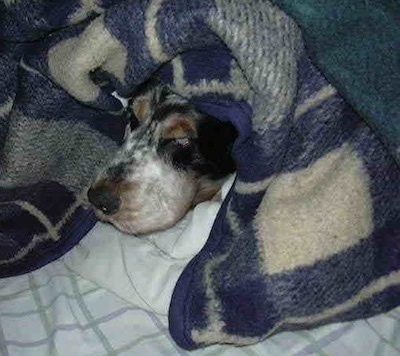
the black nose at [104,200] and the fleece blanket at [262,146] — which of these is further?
the black nose at [104,200]

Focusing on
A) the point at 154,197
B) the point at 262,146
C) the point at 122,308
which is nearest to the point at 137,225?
the point at 154,197

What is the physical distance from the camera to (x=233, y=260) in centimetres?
106

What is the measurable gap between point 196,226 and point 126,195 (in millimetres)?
173

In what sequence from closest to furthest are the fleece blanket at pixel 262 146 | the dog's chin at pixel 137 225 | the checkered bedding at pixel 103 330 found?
the fleece blanket at pixel 262 146 < the checkered bedding at pixel 103 330 < the dog's chin at pixel 137 225

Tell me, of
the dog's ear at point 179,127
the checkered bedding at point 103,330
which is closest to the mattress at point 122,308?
the checkered bedding at point 103,330

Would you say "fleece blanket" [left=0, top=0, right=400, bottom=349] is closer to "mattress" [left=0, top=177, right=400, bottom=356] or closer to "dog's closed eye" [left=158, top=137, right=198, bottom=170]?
"mattress" [left=0, top=177, right=400, bottom=356]

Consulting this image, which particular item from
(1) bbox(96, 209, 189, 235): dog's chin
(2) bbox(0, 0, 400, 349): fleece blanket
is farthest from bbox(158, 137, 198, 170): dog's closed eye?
(2) bbox(0, 0, 400, 349): fleece blanket

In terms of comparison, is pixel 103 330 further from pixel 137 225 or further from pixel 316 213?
pixel 316 213

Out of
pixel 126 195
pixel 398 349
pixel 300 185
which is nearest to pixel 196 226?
pixel 126 195

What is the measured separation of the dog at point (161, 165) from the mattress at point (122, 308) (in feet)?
0.12

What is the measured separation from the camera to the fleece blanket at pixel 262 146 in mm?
939

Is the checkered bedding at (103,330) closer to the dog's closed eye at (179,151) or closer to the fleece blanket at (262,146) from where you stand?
the fleece blanket at (262,146)

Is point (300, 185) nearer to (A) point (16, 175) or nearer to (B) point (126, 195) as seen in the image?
(B) point (126, 195)

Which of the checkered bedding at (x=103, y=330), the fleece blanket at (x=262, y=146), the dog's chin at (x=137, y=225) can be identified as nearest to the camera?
the fleece blanket at (x=262, y=146)
